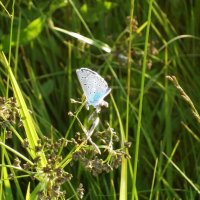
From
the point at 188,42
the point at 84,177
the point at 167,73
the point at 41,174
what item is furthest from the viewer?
the point at 188,42

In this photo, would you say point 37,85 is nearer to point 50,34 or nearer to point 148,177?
point 50,34

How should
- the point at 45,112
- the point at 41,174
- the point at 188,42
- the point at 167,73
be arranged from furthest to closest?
the point at 188,42 → the point at 167,73 → the point at 45,112 → the point at 41,174

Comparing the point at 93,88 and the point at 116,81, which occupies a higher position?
the point at 93,88

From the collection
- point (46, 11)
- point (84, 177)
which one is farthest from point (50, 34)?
point (84, 177)

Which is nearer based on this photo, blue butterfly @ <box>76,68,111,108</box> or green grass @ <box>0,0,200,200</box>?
blue butterfly @ <box>76,68,111,108</box>

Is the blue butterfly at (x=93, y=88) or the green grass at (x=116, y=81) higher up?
the blue butterfly at (x=93, y=88)

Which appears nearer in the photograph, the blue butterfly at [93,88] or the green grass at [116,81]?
the blue butterfly at [93,88]

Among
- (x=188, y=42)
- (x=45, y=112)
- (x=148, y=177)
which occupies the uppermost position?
(x=188, y=42)

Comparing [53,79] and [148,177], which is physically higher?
[53,79]

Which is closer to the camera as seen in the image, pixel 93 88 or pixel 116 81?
pixel 93 88

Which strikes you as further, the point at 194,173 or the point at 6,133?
the point at 194,173

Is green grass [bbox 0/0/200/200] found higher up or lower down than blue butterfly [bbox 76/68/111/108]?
lower down
